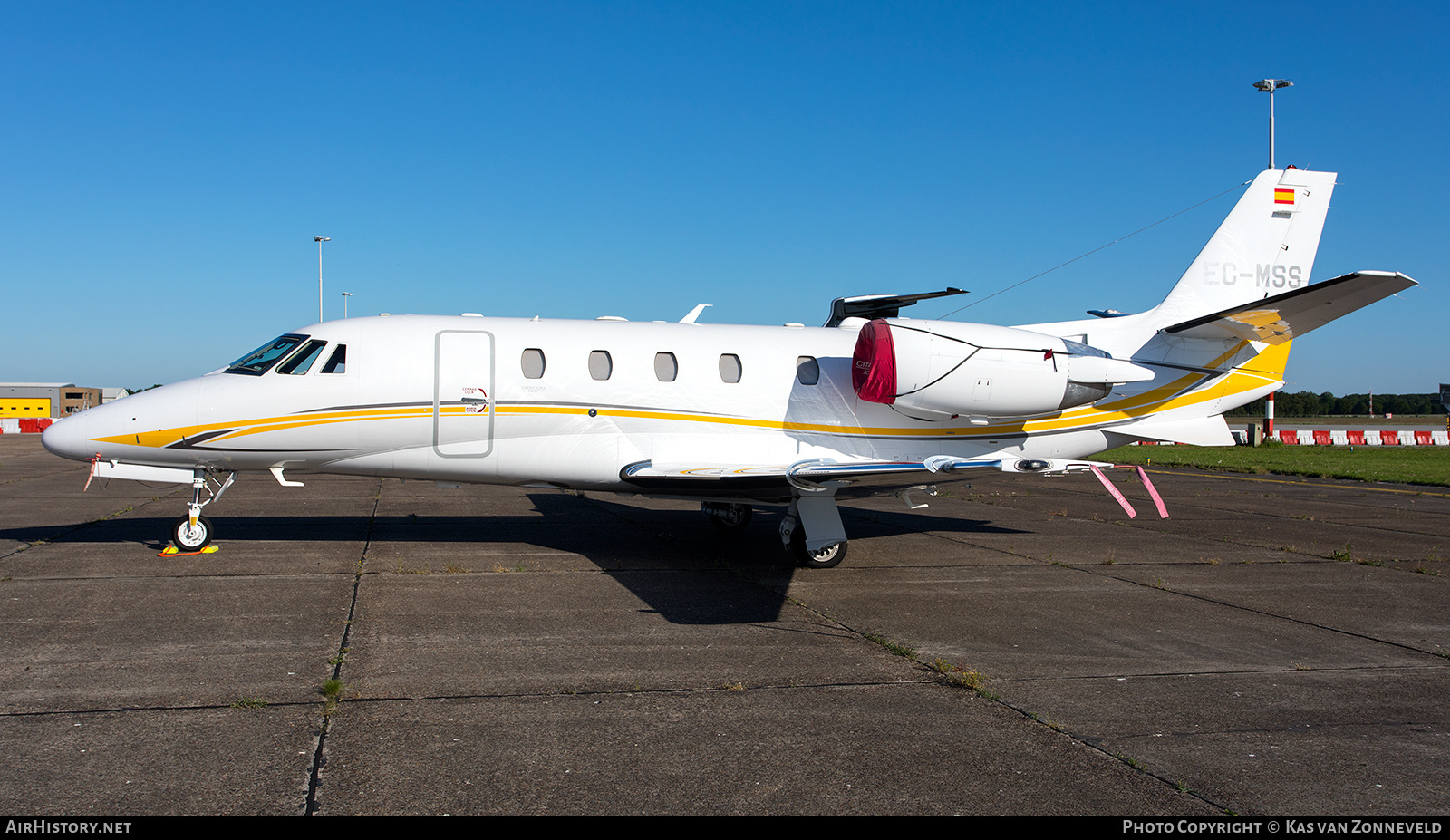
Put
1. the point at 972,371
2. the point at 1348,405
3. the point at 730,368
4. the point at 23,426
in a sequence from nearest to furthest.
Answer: the point at 972,371
the point at 730,368
the point at 23,426
the point at 1348,405

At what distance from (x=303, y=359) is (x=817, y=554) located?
21.7ft

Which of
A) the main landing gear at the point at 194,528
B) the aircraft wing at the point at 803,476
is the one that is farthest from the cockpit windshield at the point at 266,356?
the aircraft wing at the point at 803,476

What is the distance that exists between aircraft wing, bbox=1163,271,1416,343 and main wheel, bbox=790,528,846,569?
5.44 meters

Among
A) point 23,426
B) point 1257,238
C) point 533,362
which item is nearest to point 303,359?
point 533,362

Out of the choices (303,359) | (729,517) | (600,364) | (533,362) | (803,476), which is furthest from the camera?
(729,517)

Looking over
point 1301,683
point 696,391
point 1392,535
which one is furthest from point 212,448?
point 1392,535

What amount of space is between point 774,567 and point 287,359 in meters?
6.35

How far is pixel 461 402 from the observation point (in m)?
10.7

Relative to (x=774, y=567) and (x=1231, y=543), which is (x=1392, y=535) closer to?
(x=1231, y=543)

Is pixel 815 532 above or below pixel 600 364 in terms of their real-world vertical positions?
below

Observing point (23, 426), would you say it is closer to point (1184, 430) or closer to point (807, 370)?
point (807, 370)

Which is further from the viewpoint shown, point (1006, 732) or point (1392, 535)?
point (1392, 535)

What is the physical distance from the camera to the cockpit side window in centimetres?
1065
